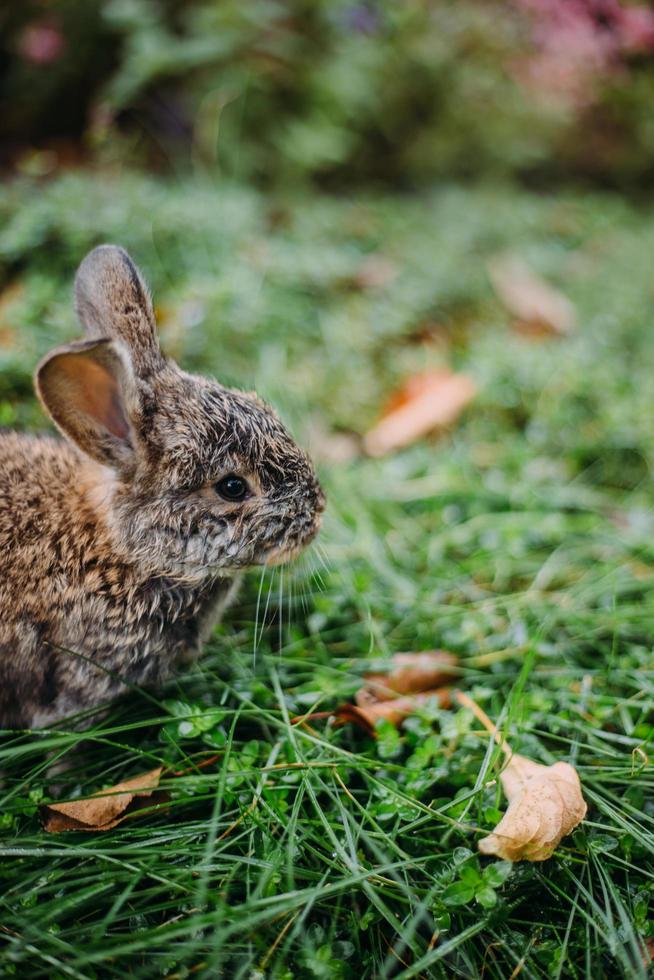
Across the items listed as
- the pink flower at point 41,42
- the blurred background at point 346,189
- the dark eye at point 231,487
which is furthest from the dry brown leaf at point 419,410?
the pink flower at point 41,42

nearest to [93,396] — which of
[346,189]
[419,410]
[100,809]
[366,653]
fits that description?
[100,809]

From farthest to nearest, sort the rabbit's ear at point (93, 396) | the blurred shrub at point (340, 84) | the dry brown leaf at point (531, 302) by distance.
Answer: the blurred shrub at point (340, 84), the dry brown leaf at point (531, 302), the rabbit's ear at point (93, 396)

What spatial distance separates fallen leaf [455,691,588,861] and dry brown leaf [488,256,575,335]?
358cm

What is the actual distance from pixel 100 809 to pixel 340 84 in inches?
240

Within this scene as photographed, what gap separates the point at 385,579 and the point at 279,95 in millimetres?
4943

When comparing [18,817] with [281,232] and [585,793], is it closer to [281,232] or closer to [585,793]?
[585,793]

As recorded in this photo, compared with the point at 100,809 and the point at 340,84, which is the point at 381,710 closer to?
the point at 100,809

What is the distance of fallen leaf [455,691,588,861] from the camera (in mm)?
1849

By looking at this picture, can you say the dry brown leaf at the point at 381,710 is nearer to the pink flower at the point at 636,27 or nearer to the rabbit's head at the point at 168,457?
the rabbit's head at the point at 168,457

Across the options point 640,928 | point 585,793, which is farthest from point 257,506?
point 640,928

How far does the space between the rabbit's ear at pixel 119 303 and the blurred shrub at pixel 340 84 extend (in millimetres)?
2986

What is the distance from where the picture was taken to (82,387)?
7.16 feet

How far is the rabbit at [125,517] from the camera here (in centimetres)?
222

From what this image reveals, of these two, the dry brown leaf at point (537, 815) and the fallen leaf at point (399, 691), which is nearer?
the dry brown leaf at point (537, 815)
